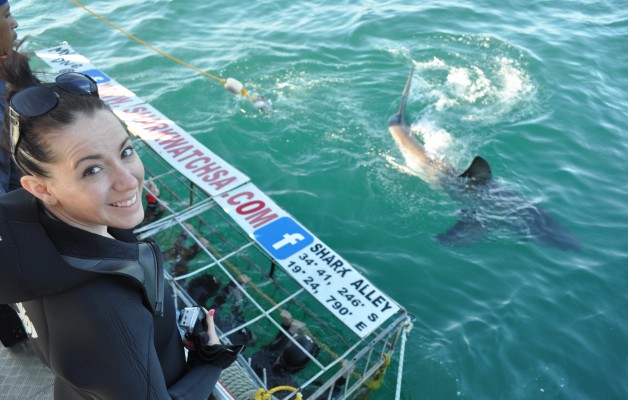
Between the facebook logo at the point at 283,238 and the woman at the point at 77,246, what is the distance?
296cm

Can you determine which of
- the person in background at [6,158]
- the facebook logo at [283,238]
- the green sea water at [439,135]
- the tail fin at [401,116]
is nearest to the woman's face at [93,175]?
the person in background at [6,158]

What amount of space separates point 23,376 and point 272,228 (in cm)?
250

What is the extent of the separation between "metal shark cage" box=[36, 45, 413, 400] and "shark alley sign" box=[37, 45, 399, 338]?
0.4 inches

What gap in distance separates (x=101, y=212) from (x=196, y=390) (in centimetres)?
93

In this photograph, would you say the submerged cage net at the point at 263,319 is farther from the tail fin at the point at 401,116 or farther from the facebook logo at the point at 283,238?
the tail fin at the point at 401,116

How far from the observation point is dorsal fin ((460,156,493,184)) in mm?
7461

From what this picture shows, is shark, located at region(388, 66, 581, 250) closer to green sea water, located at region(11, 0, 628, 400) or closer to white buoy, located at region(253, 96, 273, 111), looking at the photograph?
green sea water, located at region(11, 0, 628, 400)

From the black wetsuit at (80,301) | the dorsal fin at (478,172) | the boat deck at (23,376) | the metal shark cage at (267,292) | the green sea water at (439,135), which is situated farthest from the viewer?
the dorsal fin at (478,172)

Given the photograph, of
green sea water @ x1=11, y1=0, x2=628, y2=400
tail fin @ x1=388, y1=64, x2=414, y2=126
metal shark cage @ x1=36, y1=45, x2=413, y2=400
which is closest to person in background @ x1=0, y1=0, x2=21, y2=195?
metal shark cage @ x1=36, y1=45, x2=413, y2=400

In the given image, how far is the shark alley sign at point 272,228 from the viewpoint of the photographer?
428cm

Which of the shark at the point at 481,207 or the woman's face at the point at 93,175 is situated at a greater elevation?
the woman's face at the point at 93,175

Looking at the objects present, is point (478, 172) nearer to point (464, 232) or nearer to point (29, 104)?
point (464, 232)

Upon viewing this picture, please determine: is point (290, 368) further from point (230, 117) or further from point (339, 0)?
point (339, 0)

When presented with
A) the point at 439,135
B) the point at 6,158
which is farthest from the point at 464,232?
the point at 6,158
